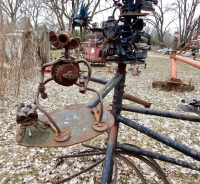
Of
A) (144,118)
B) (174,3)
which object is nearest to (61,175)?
→ (144,118)

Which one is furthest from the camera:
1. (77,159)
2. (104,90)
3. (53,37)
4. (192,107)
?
(77,159)

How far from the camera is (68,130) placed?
1087mm

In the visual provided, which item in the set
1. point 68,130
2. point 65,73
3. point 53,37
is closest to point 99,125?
point 68,130

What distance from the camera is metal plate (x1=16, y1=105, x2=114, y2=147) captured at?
1.03 meters

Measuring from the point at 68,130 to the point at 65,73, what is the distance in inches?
13.2

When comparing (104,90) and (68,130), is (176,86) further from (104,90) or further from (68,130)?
(68,130)

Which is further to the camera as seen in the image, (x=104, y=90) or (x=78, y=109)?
(x=104, y=90)

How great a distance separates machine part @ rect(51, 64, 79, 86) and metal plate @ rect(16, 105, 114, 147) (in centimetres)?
25

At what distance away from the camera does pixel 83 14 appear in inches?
69.7

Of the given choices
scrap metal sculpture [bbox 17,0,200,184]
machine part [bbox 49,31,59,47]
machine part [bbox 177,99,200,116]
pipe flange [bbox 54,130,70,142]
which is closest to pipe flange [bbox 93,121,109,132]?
scrap metal sculpture [bbox 17,0,200,184]

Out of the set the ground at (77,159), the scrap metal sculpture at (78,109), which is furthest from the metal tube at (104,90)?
the ground at (77,159)

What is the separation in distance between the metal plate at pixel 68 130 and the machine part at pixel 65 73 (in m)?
0.25

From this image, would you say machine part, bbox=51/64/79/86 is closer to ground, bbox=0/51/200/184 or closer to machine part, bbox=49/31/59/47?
machine part, bbox=49/31/59/47

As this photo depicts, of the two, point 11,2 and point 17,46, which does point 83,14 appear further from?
point 11,2
